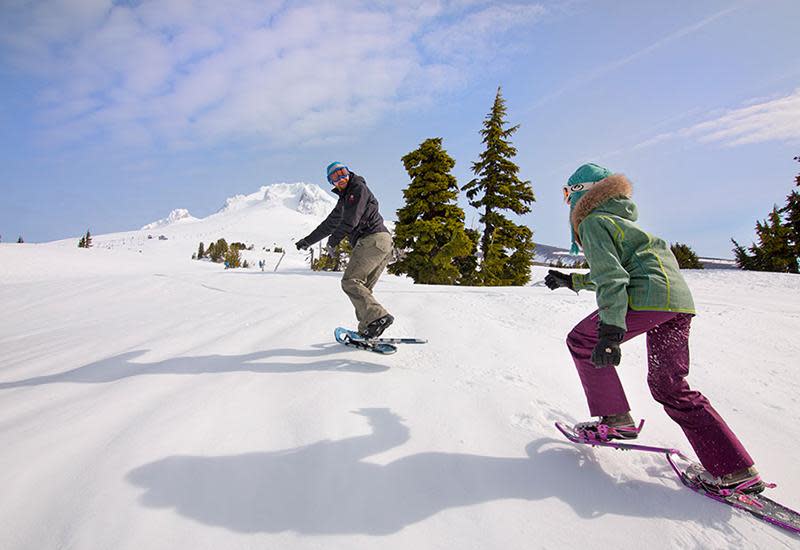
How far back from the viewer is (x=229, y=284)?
10.3 m

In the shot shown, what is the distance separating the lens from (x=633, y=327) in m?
2.24

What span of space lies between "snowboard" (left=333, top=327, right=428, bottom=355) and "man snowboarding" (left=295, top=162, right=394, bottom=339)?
0.07 metres

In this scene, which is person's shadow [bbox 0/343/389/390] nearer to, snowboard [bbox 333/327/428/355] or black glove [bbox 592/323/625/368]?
snowboard [bbox 333/327/428/355]

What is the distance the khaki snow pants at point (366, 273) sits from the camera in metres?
4.28

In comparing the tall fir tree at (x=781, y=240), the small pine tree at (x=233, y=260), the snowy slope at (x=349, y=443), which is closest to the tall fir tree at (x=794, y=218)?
the tall fir tree at (x=781, y=240)

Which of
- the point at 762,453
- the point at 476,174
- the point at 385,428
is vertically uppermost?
the point at 476,174

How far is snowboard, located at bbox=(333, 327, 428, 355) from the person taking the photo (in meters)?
4.21

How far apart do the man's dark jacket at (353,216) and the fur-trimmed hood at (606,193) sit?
2.49 metres

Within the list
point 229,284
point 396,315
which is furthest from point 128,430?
point 229,284

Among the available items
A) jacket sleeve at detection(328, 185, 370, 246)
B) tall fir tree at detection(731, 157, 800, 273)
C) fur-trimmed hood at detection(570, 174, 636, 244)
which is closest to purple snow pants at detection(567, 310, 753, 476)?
fur-trimmed hood at detection(570, 174, 636, 244)

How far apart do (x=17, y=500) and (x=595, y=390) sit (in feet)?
10.6

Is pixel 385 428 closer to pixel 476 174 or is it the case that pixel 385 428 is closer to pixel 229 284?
pixel 229 284

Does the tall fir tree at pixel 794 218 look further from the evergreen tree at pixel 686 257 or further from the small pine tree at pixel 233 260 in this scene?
the small pine tree at pixel 233 260

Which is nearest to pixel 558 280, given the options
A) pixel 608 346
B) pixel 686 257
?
pixel 608 346
